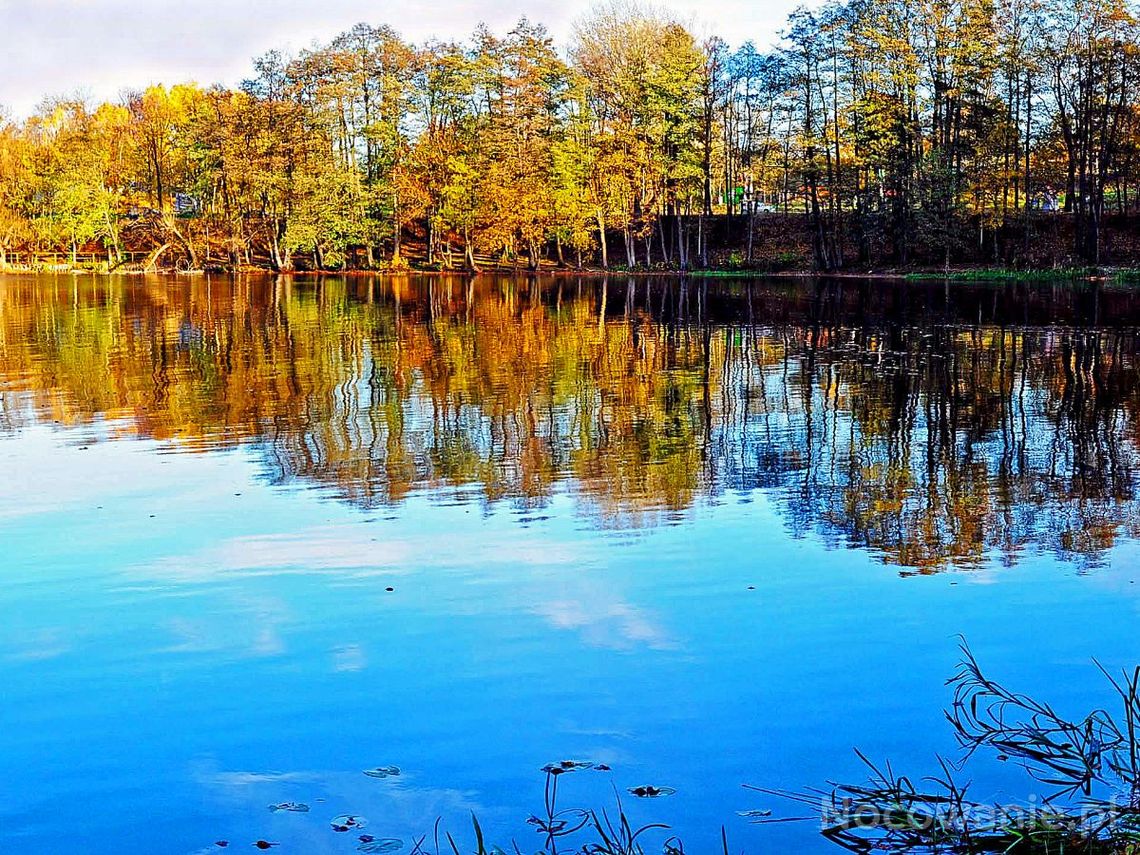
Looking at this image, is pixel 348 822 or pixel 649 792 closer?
pixel 348 822

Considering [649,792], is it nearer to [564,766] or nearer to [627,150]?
[564,766]

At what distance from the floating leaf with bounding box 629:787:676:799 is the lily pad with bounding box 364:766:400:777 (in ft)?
Result: 3.51

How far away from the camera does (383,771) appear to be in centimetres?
538

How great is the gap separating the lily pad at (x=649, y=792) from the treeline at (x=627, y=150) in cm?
4968

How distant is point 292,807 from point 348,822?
0.29 m

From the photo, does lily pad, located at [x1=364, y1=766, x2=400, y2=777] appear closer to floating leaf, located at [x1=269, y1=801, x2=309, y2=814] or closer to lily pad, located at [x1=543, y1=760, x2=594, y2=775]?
floating leaf, located at [x1=269, y1=801, x2=309, y2=814]

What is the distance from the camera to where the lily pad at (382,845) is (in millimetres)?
4688

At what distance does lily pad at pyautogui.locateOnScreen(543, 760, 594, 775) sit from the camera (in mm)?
5362

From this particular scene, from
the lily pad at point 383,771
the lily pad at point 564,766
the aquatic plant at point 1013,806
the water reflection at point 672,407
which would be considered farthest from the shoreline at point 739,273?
the lily pad at point 383,771

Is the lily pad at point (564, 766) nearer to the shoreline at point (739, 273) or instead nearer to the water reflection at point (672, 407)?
the water reflection at point (672, 407)

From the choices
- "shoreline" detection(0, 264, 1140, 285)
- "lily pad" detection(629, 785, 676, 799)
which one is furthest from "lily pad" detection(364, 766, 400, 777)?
"shoreline" detection(0, 264, 1140, 285)

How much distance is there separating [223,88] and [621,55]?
26.5 meters

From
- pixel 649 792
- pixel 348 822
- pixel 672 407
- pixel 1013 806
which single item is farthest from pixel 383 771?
pixel 672 407

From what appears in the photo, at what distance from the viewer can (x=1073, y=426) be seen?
1492 cm
